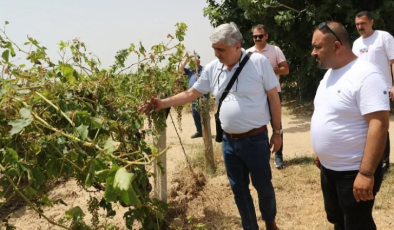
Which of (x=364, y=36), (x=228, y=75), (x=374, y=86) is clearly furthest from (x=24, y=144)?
(x=364, y=36)

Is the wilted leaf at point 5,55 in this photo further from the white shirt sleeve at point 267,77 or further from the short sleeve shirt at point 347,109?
the short sleeve shirt at point 347,109

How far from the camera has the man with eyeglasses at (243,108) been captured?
9.41 ft

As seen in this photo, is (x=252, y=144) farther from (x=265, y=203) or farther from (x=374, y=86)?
(x=374, y=86)

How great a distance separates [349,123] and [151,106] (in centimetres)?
136

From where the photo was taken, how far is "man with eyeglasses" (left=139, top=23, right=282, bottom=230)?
2.87 meters

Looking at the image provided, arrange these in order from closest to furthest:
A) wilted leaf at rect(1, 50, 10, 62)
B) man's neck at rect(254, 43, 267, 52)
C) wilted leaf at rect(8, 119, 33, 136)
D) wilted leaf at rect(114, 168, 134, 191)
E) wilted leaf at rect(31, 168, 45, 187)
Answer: wilted leaf at rect(114, 168, 134, 191)
wilted leaf at rect(8, 119, 33, 136)
wilted leaf at rect(31, 168, 45, 187)
wilted leaf at rect(1, 50, 10, 62)
man's neck at rect(254, 43, 267, 52)

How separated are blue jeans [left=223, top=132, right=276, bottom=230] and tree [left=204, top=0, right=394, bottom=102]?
6.18 m

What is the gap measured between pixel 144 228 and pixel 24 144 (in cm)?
110

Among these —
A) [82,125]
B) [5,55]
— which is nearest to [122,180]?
[82,125]

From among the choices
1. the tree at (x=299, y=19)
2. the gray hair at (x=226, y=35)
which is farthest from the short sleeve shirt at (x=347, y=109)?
the tree at (x=299, y=19)

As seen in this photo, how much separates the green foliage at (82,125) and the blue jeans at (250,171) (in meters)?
0.60

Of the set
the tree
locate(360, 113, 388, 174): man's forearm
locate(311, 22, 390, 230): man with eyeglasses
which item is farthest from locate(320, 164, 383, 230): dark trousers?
the tree

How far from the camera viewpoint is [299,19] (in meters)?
9.07

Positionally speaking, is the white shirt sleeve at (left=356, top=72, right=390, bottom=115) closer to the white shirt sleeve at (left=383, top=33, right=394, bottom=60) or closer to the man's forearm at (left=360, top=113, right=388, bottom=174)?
the man's forearm at (left=360, top=113, right=388, bottom=174)
